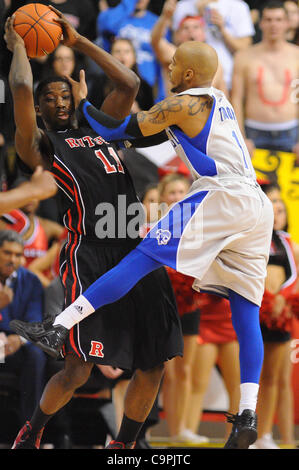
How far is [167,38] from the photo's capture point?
29.9ft

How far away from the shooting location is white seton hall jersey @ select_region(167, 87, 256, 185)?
4.59 m

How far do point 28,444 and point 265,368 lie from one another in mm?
2367

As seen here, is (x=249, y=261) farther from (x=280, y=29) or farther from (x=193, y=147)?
(x=280, y=29)

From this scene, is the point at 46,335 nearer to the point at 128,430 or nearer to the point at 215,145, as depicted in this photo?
the point at 128,430

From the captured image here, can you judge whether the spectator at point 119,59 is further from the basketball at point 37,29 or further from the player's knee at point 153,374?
the player's knee at point 153,374

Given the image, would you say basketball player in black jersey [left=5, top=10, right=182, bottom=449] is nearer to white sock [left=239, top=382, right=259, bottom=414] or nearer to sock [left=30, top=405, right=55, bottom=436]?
sock [left=30, top=405, right=55, bottom=436]

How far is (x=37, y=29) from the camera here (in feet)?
15.3

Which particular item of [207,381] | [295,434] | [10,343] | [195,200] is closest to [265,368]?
[207,381]

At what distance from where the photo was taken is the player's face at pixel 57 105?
4.84 metres

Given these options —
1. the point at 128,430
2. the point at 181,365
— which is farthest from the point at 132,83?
the point at 181,365

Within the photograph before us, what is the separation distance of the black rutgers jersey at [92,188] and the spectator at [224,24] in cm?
405

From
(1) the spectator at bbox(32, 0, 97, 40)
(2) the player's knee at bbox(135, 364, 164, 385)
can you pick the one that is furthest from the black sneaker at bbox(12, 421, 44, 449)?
(1) the spectator at bbox(32, 0, 97, 40)

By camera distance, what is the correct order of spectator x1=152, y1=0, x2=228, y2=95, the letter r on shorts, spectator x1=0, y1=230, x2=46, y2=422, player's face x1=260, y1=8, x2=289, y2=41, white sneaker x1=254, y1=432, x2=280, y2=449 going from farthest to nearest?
player's face x1=260, y1=8, x2=289, y2=41 < spectator x1=152, y1=0, x2=228, y2=95 < white sneaker x1=254, y1=432, x2=280, y2=449 < spectator x1=0, y1=230, x2=46, y2=422 < the letter r on shorts

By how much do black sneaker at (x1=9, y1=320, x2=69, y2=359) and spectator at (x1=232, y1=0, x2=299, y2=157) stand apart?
4290mm
